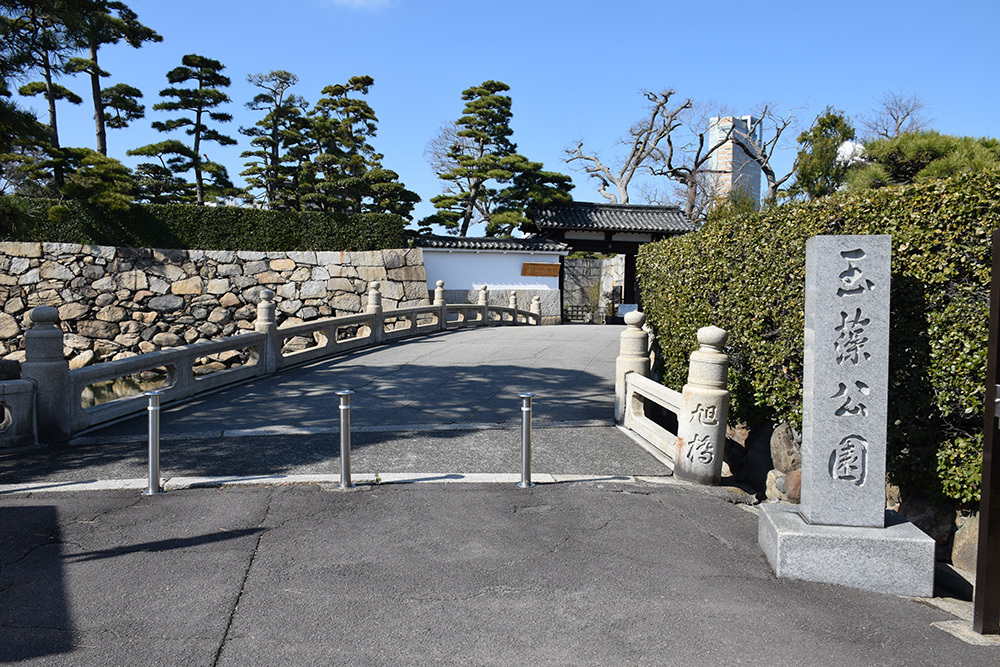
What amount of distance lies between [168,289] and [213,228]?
267 cm

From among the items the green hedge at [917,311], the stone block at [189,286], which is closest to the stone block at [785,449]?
the green hedge at [917,311]

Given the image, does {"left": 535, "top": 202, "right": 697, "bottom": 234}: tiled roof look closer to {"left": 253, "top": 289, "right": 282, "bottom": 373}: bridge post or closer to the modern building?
the modern building

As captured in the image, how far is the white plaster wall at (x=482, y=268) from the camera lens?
2470 centimetres

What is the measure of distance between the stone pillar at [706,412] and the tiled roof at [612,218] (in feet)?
67.9

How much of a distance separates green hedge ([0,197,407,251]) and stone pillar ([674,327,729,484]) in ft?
63.7

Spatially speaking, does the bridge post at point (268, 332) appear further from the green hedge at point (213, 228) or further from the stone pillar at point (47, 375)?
the green hedge at point (213, 228)

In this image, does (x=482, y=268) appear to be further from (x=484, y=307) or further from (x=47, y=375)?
(x=47, y=375)

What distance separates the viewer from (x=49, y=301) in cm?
1972

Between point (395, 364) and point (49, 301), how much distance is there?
13.9m

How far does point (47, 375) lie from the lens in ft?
23.0

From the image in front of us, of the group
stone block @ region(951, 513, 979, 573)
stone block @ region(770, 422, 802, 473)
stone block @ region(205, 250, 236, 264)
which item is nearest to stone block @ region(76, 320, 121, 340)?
stone block @ region(205, 250, 236, 264)

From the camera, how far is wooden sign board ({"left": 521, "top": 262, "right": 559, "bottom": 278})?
25.8 meters

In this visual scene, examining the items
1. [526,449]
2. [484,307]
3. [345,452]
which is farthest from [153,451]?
[484,307]

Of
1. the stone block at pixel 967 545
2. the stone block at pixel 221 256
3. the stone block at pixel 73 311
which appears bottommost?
the stone block at pixel 967 545
